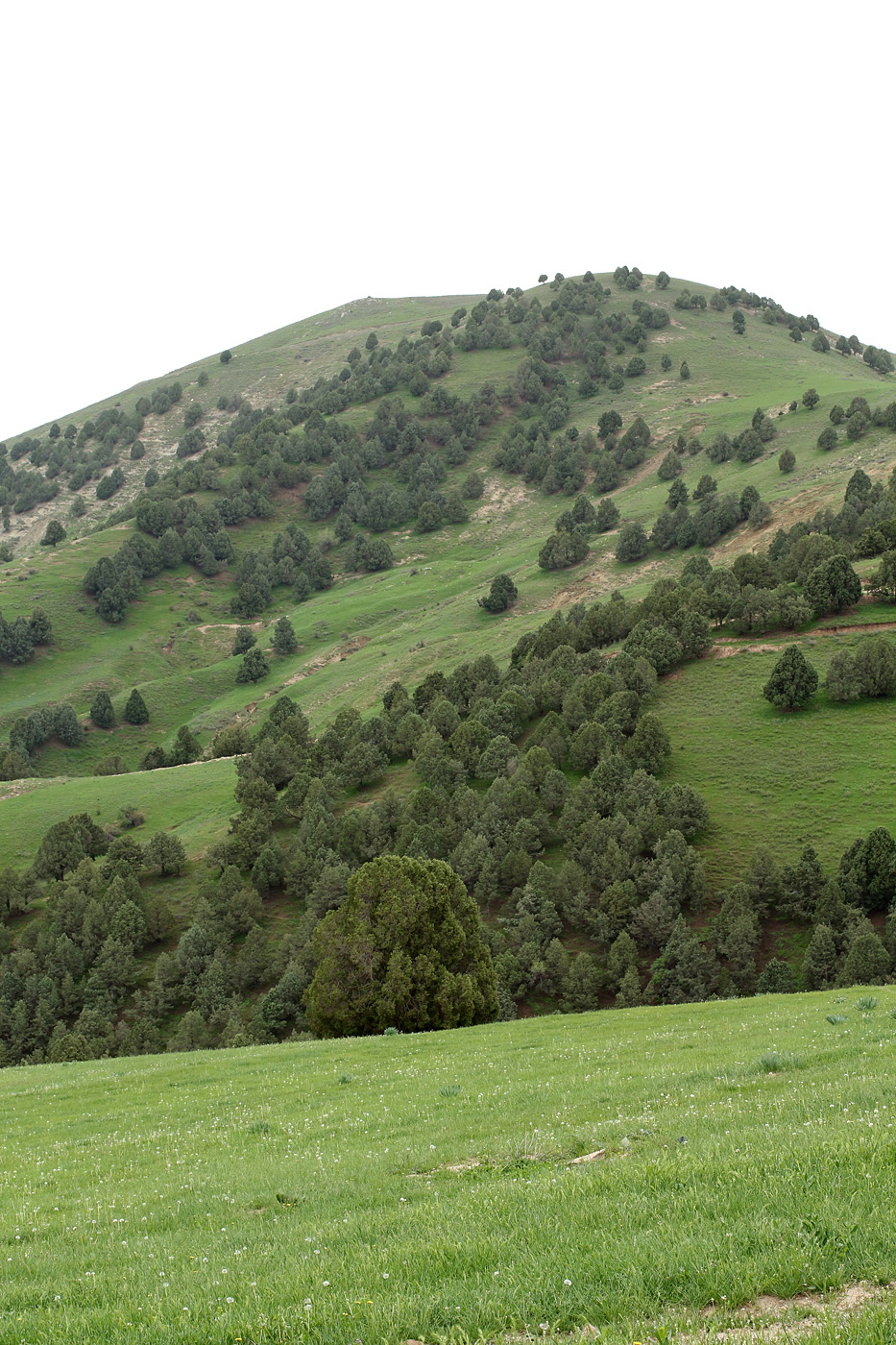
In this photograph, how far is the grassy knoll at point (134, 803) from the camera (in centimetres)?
8469

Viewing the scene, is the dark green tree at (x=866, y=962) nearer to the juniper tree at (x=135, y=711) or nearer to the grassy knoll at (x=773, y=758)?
the grassy knoll at (x=773, y=758)

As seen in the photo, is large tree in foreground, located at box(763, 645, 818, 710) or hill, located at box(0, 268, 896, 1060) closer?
hill, located at box(0, 268, 896, 1060)

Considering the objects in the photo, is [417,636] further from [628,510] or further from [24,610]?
[24,610]

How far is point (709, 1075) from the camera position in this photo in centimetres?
1440

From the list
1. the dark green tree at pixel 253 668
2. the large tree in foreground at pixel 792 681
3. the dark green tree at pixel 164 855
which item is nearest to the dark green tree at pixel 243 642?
the dark green tree at pixel 253 668

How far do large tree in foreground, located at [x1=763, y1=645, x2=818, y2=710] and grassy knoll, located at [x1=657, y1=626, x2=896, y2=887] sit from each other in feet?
3.84

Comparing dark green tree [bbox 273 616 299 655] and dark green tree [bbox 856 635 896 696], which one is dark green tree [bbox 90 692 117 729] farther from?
dark green tree [bbox 856 635 896 696]

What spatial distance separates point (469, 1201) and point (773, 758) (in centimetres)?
6522

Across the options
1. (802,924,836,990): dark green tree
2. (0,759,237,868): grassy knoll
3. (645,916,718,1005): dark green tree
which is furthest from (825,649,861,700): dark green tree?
(0,759,237,868): grassy knoll

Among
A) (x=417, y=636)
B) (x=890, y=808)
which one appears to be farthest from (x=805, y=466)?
(x=890, y=808)

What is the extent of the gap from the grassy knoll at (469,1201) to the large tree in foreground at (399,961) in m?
15.9

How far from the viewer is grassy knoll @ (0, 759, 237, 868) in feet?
278

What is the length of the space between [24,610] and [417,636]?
3172 inches

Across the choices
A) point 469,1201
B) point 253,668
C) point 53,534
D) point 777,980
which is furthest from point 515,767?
point 53,534
